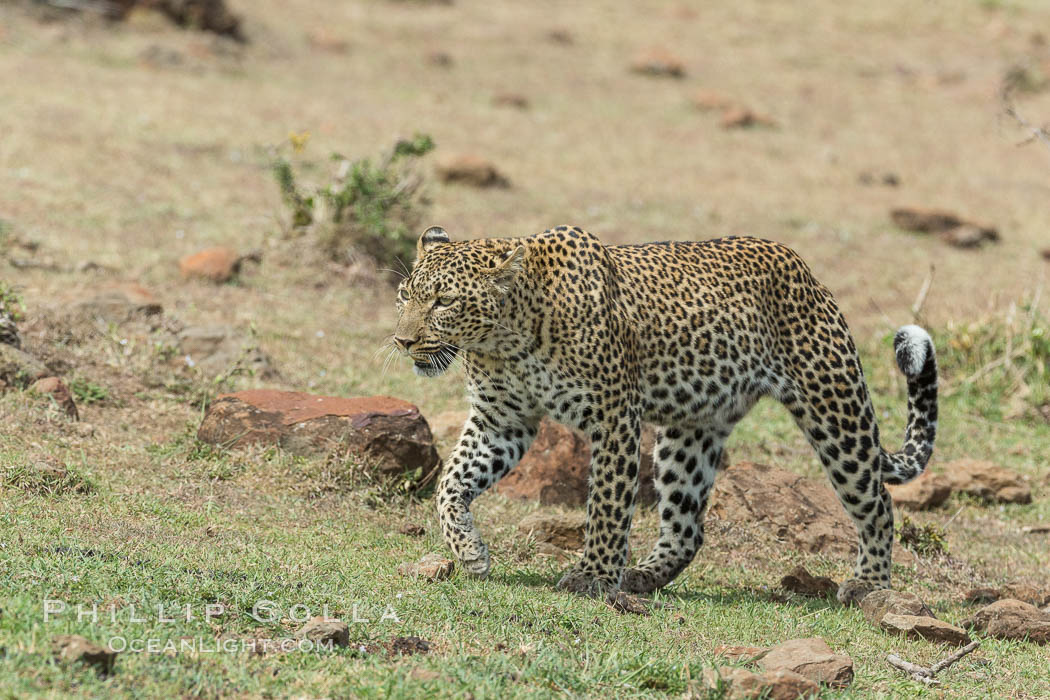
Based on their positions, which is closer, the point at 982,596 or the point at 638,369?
the point at 638,369

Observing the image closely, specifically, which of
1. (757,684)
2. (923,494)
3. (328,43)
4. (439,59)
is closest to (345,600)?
(757,684)

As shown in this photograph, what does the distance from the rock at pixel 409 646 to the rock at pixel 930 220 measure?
53.3ft

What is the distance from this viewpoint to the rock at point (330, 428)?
9672 millimetres

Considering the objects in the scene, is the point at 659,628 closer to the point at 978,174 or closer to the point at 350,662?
the point at 350,662

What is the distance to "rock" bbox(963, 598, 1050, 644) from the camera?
26.7 feet

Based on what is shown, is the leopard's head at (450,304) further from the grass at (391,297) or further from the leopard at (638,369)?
the grass at (391,297)

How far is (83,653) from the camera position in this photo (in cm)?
535

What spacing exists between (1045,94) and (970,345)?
65.7 ft

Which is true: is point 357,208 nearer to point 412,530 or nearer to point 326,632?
point 412,530

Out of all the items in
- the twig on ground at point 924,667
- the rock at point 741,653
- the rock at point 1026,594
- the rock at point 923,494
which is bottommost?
the rock at point 923,494

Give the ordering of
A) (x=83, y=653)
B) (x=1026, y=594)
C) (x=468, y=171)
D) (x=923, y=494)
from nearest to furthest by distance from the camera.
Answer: (x=83, y=653)
(x=1026, y=594)
(x=923, y=494)
(x=468, y=171)

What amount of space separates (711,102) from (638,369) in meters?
20.5

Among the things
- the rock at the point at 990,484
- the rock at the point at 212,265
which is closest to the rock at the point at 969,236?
A: the rock at the point at 990,484

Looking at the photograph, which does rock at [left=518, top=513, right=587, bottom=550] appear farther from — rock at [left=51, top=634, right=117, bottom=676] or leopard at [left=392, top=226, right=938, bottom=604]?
rock at [left=51, top=634, right=117, bottom=676]
